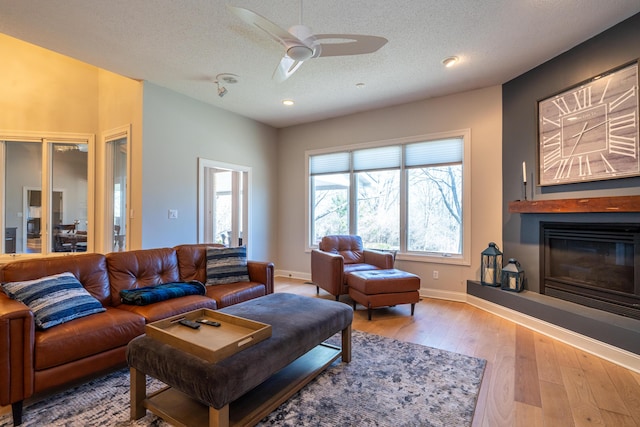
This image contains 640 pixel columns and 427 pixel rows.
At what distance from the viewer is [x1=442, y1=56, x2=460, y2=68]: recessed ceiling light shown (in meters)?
3.19

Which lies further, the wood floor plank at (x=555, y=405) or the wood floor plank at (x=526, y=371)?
the wood floor plank at (x=526, y=371)

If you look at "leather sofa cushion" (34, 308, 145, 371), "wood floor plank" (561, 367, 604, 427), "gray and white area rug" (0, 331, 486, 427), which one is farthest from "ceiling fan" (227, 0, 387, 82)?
"wood floor plank" (561, 367, 604, 427)

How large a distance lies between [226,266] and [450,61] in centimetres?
324

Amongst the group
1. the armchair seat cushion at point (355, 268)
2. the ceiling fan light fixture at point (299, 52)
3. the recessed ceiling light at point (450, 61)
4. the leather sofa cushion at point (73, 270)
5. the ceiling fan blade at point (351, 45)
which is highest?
the recessed ceiling light at point (450, 61)

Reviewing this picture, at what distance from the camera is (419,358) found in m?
2.50

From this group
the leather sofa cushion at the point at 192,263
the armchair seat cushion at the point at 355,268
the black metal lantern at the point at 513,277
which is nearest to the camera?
the leather sofa cushion at the point at 192,263

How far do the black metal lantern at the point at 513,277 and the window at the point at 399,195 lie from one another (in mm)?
558

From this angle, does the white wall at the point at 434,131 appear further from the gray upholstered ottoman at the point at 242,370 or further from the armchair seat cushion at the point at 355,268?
the gray upholstered ottoman at the point at 242,370

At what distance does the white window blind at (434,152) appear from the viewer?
425cm

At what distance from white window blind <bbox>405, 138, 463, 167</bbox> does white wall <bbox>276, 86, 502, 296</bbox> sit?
0.18m

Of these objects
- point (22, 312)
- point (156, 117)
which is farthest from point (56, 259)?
point (156, 117)

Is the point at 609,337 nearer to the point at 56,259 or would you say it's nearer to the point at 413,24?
the point at 413,24

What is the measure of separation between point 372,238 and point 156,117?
3.50 metres

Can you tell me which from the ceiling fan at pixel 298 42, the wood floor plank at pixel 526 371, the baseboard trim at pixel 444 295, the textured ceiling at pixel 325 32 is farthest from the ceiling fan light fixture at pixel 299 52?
the baseboard trim at pixel 444 295
